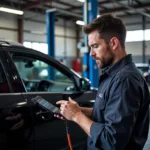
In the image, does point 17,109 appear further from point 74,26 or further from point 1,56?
point 74,26

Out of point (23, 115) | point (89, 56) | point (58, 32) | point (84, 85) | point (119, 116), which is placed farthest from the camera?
point (58, 32)

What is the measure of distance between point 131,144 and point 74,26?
800 inches

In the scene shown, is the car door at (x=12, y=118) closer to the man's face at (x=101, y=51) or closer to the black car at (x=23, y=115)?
the black car at (x=23, y=115)

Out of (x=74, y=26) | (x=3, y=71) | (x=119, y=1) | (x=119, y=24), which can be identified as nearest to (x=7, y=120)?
(x=3, y=71)

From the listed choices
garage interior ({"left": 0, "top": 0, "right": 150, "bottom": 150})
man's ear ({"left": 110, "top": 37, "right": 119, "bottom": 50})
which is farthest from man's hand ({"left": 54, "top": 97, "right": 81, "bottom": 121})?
garage interior ({"left": 0, "top": 0, "right": 150, "bottom": 150})

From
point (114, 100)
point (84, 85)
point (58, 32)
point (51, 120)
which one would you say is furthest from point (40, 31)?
point (114, 100)

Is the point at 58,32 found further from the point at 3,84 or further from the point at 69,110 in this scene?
the point at 69,110

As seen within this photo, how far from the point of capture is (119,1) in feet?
47.9

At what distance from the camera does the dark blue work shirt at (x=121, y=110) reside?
4.09ft

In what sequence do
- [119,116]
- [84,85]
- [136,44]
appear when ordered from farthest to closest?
[136,44] → [84,85] → [119,116]

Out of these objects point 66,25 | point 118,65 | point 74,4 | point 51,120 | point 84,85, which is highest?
point 74,4

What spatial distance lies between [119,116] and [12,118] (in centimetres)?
115

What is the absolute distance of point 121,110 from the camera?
1.25 meters

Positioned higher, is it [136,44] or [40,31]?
[40,31]
